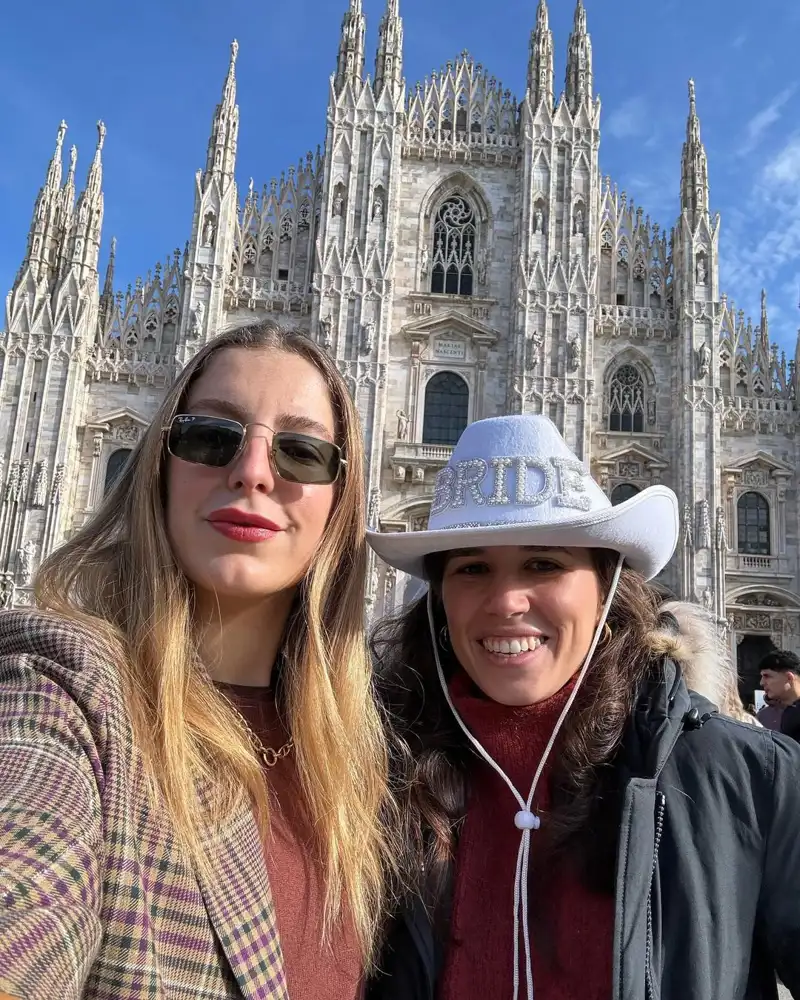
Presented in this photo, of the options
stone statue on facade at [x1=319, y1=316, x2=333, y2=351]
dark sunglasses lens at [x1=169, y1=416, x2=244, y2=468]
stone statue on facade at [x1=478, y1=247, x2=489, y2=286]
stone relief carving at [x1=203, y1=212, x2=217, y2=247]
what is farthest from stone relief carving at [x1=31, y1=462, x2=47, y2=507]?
dark sunglasses lens at [x1=169, y1=416, x2=244, y2=468]

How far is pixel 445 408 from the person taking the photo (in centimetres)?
2020

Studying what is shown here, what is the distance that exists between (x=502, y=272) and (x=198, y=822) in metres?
21.0

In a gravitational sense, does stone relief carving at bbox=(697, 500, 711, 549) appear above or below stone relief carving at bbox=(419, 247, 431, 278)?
below

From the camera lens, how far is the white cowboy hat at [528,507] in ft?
6.25

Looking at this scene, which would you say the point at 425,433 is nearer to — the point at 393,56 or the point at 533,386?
the point at 533,386

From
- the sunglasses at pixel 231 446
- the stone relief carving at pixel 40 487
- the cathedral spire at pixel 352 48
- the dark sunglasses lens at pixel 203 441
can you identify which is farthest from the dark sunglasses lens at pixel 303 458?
the cathedral spire at pixel 352 48

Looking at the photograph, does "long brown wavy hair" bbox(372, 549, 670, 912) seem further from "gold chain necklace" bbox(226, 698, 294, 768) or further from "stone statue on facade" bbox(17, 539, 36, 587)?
"stone statue on facade" bbox(17, 539, 36, 587)

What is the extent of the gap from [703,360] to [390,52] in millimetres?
12112

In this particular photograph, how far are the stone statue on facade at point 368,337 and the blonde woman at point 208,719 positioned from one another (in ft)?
57.4

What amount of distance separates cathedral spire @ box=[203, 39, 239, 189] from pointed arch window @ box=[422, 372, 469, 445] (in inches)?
Result: 314

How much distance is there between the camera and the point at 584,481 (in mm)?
2039

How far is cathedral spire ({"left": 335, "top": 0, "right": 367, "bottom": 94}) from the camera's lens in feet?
68.2

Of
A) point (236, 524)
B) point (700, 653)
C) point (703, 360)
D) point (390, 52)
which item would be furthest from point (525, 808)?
point (390, 52)

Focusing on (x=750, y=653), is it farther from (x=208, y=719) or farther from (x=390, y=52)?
(x=208, y=719)
